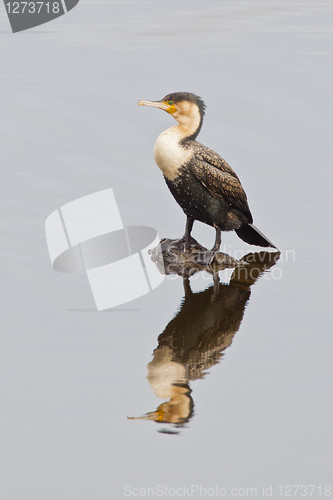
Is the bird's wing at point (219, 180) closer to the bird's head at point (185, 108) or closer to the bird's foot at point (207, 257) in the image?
the bird's head at point (185, 108)

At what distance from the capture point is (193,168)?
7.25 metres

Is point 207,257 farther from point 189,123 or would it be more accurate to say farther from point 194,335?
point 194,335

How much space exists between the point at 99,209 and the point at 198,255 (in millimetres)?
1290

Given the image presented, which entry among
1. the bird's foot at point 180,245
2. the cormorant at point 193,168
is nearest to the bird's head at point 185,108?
the cormorant at point 193,168

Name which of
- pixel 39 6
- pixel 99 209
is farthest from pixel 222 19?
pixel 99 209

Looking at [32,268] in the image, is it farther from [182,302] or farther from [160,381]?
[160,381]

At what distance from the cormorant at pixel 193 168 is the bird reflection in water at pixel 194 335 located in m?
0.39

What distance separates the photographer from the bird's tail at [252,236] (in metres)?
7.83

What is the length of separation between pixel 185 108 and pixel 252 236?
1.25m

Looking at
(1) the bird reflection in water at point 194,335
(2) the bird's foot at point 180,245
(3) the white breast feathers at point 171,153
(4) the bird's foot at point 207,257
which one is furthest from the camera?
(2) the bird's foot at point 180,245

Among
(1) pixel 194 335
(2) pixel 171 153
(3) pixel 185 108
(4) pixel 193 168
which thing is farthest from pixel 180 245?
(1) pixel 194 335

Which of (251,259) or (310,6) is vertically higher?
(310,6)

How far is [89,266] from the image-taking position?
24.3ft

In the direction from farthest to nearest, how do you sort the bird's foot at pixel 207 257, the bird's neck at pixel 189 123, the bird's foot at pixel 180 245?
the bird's foot at pixel 180 245 → the bird's foot at pixel 207 257 → the bird's neck at pixel 189 123
